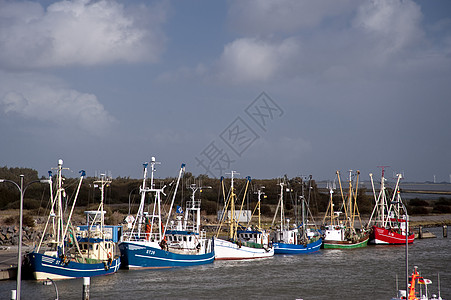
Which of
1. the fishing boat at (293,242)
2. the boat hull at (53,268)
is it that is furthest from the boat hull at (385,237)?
the boat hull at (53,268)

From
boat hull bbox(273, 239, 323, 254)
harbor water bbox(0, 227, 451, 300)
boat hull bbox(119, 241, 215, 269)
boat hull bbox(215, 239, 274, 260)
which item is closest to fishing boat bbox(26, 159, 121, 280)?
harbor water bbox(0, 227, 451, 300)

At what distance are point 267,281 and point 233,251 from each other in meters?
17.0

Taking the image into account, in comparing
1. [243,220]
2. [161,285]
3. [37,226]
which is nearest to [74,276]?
[161,285]

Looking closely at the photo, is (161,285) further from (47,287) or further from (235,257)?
(235,257)

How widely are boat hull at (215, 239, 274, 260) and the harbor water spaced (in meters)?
1.83

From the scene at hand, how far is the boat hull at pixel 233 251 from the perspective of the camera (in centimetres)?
6750

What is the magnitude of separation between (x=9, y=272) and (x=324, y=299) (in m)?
26.1

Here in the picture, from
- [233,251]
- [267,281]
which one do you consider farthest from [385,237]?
[267,281]

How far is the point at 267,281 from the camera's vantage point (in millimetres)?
51500

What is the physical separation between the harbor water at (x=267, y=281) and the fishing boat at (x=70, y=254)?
90 centimetres

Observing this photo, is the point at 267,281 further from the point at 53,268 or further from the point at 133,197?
the point at 133,197

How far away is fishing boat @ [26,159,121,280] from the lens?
47688 millimetres

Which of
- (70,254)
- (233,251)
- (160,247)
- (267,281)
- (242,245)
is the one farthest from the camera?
(242,245)

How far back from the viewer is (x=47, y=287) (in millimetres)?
45469
